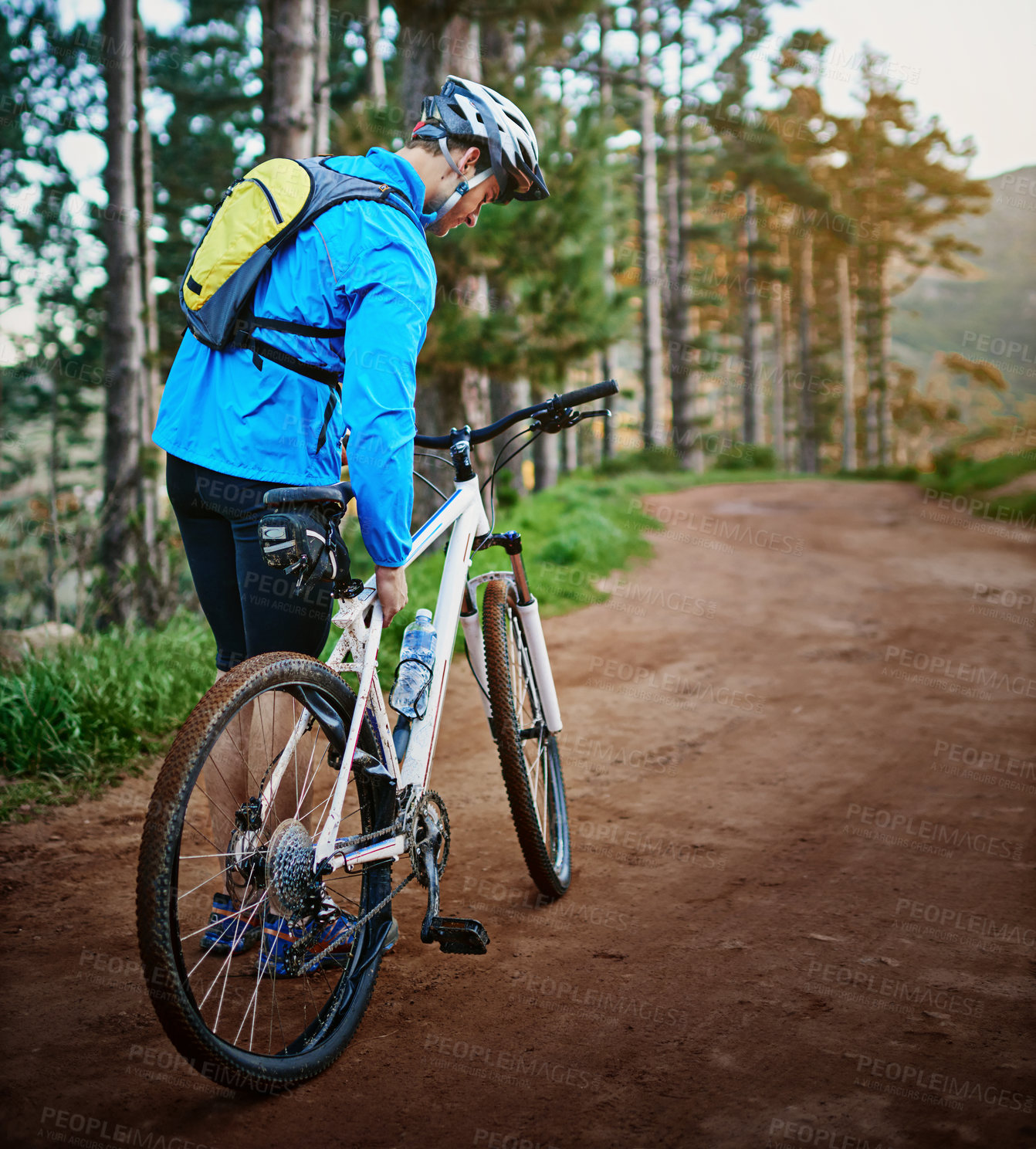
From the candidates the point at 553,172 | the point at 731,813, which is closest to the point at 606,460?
the point at 553,172

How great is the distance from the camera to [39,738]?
416cm

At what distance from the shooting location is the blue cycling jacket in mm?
2164

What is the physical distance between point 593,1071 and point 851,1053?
653 mm

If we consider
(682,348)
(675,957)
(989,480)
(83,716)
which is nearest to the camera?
(675,957)

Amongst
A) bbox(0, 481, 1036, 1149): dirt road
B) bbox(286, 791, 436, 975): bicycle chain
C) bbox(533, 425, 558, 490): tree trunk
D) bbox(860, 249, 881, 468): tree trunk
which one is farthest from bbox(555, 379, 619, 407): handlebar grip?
bbox(860, 249, 881, 468): tree trunk

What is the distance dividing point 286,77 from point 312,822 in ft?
21.9

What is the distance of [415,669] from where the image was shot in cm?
257

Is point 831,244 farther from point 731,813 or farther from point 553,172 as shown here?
point 731,813

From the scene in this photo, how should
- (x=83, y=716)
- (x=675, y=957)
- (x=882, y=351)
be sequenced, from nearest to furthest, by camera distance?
(x=675, y=957) < (x=83, y=716) < (x=882, y=351)

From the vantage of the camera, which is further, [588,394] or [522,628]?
[522,628]

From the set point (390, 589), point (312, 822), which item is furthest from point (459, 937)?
point (390, 589)

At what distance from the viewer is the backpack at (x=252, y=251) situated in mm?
2178

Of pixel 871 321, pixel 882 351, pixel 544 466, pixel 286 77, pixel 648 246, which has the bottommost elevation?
pixel 544 466

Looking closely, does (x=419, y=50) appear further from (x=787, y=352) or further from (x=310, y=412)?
(x=787, y=352)
